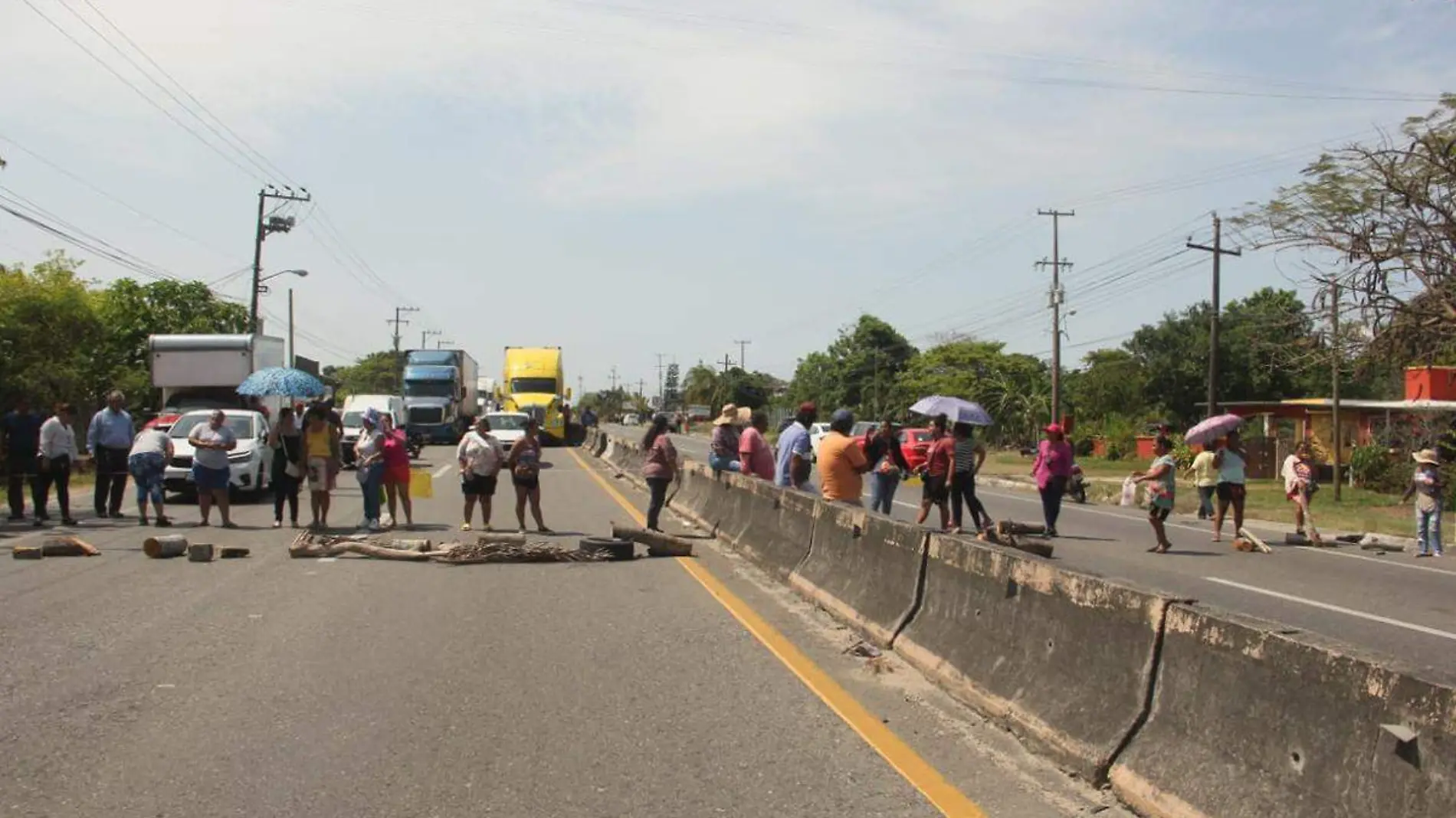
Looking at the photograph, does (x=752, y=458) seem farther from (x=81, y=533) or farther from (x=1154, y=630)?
(x=1154, y=630)

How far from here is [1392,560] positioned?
Answer: 16812 mm

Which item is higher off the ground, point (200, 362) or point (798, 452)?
point (200, 362)

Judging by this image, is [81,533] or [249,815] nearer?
[249,815]

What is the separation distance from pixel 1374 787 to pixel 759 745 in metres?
2.96

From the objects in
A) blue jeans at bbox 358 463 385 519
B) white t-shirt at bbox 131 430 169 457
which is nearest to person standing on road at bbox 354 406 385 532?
blue jeans at bbox 358 463 385 519

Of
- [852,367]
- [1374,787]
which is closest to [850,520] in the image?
[1374,787]

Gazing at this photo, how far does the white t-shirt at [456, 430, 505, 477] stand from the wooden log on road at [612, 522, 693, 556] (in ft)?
9.77

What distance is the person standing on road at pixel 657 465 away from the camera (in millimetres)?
15688

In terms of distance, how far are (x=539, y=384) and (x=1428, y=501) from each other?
38.8m

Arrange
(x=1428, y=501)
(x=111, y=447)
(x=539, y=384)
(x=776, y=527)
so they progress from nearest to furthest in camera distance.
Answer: (x=776, y=527) < (x=1428, y=501) < (x=111, y=447) < (x=539, y=384)

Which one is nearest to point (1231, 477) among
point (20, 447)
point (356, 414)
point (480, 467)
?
point (480, 467)

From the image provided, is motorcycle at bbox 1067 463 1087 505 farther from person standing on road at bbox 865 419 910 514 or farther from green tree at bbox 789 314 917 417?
green tree at bbox 789 314 917 417

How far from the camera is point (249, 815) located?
5.05 metres

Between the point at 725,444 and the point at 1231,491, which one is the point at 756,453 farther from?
the point at 1231,491
